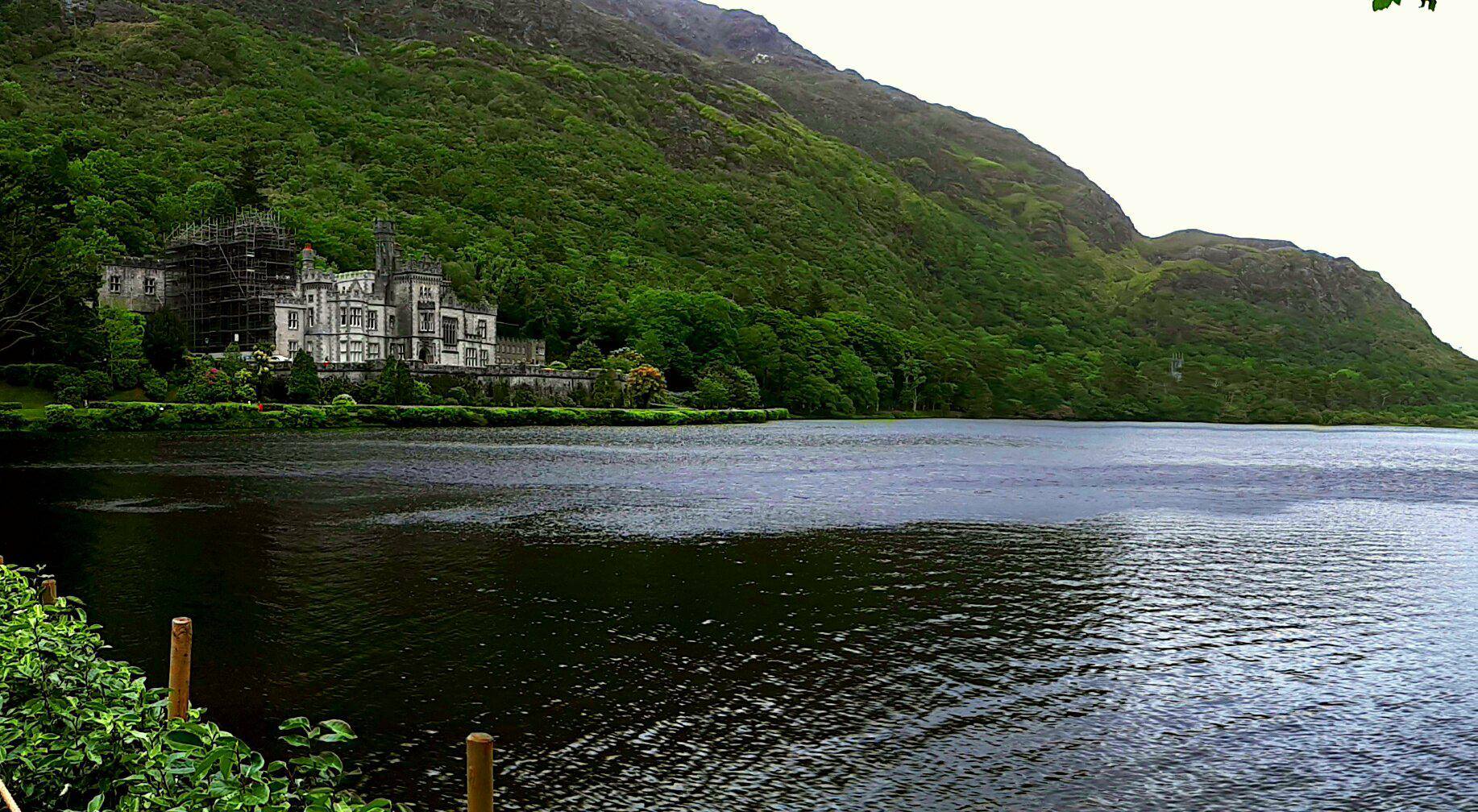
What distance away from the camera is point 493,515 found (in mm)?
37188

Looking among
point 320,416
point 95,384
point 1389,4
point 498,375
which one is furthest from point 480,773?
point 498,375

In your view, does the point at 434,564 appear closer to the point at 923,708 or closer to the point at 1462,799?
the point at 923,708

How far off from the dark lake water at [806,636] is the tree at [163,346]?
61.0 m

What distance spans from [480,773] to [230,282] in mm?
141066

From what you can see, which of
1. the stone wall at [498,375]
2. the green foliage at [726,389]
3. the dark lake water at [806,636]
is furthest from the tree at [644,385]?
the dark lake water at [806,636]

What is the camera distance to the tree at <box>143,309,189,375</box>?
335 ft

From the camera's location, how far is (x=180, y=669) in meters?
10.6

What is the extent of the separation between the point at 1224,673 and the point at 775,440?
3074 inches

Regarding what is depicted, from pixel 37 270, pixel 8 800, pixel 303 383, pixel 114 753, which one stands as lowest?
pixel 114 753

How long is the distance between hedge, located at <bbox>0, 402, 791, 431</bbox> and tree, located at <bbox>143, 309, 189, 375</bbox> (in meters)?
16.1

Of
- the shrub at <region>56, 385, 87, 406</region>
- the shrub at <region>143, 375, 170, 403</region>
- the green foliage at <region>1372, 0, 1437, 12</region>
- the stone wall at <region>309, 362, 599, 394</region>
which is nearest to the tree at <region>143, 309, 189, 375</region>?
the shrub at <region>143, 375, 170, 403</region>

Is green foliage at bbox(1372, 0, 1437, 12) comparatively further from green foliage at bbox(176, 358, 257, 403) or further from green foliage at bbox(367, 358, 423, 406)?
green foliage at bbox(367, 358, 423, 406)

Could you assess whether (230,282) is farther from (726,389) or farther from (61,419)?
(726,389)

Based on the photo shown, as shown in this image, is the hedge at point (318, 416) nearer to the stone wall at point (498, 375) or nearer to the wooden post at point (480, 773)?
the stone wall at point (498, 375)
